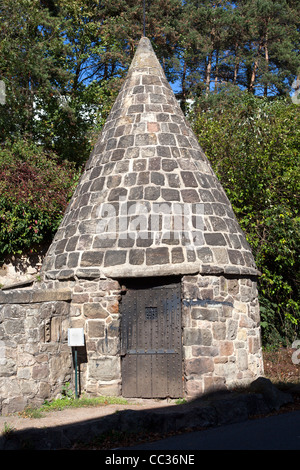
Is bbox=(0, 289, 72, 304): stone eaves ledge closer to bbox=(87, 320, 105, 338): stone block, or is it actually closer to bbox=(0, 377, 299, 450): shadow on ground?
bbox=(87, 320, 105, 338): stone block

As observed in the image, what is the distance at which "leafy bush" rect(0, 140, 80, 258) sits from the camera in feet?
43.6

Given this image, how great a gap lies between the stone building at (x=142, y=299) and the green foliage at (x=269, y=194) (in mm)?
3753

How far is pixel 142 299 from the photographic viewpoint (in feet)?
26.6

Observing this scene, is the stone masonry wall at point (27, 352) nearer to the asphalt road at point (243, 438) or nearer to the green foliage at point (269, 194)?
the asphalt road at point (243, 438)

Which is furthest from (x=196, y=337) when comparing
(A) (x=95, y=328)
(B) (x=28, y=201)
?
(B) (x=28, y=201)

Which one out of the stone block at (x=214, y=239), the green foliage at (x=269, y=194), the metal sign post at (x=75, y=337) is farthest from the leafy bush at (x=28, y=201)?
the stone block at (x=214, y=239)

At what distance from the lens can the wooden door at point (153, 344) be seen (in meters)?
7.89

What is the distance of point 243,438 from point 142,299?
3023mm

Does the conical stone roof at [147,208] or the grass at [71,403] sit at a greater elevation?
the conical stone roof at [147,208]

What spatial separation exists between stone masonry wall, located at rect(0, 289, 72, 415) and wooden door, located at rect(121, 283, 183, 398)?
3.71 feet

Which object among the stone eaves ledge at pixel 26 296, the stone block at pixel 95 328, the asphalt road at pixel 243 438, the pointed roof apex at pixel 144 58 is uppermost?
the pointed roof apex at pixel 144 58

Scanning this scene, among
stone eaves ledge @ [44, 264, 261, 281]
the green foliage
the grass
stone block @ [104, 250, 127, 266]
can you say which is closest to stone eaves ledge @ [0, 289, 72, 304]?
stone eaves ledge @ [44, 264, 261, 281]

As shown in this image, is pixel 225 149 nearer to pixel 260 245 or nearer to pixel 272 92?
pixel 260 245

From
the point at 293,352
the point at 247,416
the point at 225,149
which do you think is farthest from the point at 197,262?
the point at 225,149
